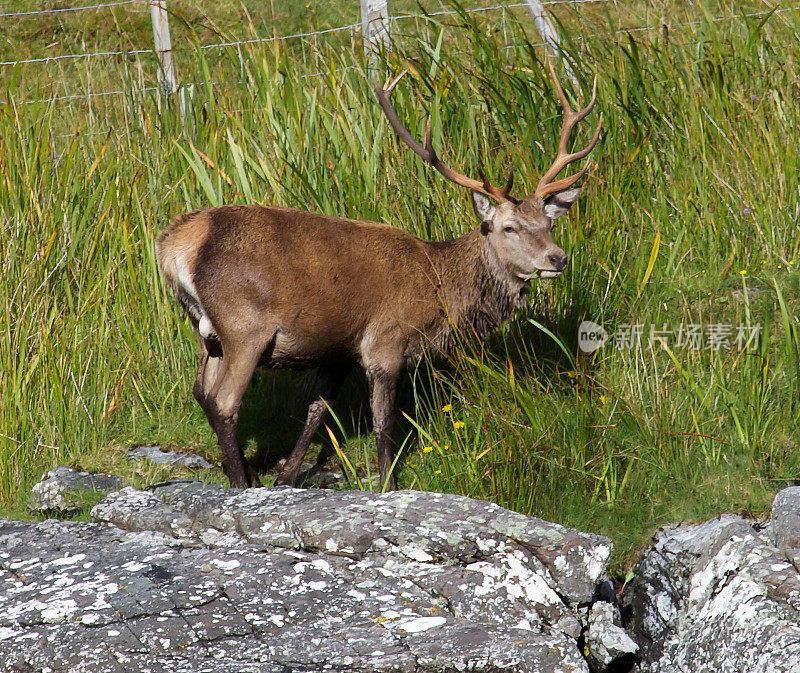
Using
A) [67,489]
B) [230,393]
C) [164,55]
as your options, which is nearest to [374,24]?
[164,55]

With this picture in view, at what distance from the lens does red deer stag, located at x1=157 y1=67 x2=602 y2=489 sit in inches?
183

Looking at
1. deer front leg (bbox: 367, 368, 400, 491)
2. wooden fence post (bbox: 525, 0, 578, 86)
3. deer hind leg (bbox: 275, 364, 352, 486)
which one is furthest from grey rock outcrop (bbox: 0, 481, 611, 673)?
wooden fence post (bbox: 525, 0, 578, 86)

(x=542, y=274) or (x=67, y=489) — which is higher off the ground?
(x=542, y=274)

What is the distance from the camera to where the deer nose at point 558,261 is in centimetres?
490

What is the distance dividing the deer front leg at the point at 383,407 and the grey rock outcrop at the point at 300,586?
→ 917 mm

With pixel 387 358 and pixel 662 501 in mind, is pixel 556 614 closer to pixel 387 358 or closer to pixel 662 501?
pixel 662 501

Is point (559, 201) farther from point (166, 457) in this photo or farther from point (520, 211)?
point (166, 457)

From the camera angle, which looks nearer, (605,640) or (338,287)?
(605,640)

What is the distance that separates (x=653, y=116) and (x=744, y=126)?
622 mm

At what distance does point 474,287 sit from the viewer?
5324 mm

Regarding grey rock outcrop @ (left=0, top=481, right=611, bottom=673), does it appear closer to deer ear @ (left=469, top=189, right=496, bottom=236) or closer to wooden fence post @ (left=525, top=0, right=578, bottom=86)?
deer ear @ (left=469, top=189, right=496, bottom=236)

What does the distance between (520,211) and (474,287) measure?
1.65 feet

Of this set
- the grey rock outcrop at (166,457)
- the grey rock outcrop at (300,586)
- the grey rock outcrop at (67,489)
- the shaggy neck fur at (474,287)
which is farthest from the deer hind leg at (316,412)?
the grey rock outcrop at (300,586)

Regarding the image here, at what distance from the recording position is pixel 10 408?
17.1ft
